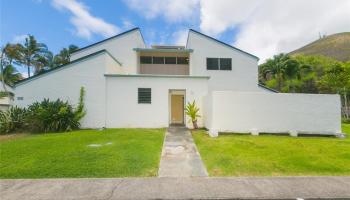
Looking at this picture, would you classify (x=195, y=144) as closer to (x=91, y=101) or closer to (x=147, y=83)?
(x=147, y=83)

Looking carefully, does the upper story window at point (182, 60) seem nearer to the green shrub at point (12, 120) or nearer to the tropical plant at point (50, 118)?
the tropical plant at point (50, 118)

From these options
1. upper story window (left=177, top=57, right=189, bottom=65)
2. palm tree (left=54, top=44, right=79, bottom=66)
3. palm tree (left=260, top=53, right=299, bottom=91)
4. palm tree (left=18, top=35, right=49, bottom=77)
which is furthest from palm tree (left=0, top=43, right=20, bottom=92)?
palm tree (left=260, top=53, right=299, bottom=91)

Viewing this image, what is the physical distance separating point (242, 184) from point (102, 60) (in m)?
12.1

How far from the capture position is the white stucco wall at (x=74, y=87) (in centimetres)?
1377

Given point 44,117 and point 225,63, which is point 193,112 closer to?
point 225,63

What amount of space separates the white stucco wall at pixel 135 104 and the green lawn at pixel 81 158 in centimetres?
419

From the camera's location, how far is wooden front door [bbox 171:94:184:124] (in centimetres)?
1502

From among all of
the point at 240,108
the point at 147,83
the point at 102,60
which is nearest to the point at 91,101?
the point at 102,60

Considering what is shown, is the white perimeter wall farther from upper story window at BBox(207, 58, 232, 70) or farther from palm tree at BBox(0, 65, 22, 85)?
palm tree at BBox(0, 65, 22, 85)

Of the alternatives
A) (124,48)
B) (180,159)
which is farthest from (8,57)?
(180,159)

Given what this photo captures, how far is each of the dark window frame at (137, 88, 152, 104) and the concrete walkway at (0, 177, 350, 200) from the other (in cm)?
895

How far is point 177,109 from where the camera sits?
15234 millimetres

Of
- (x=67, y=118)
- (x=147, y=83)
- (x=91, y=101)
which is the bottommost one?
(x=67, y=118)

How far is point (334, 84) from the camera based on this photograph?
28.2 meters
